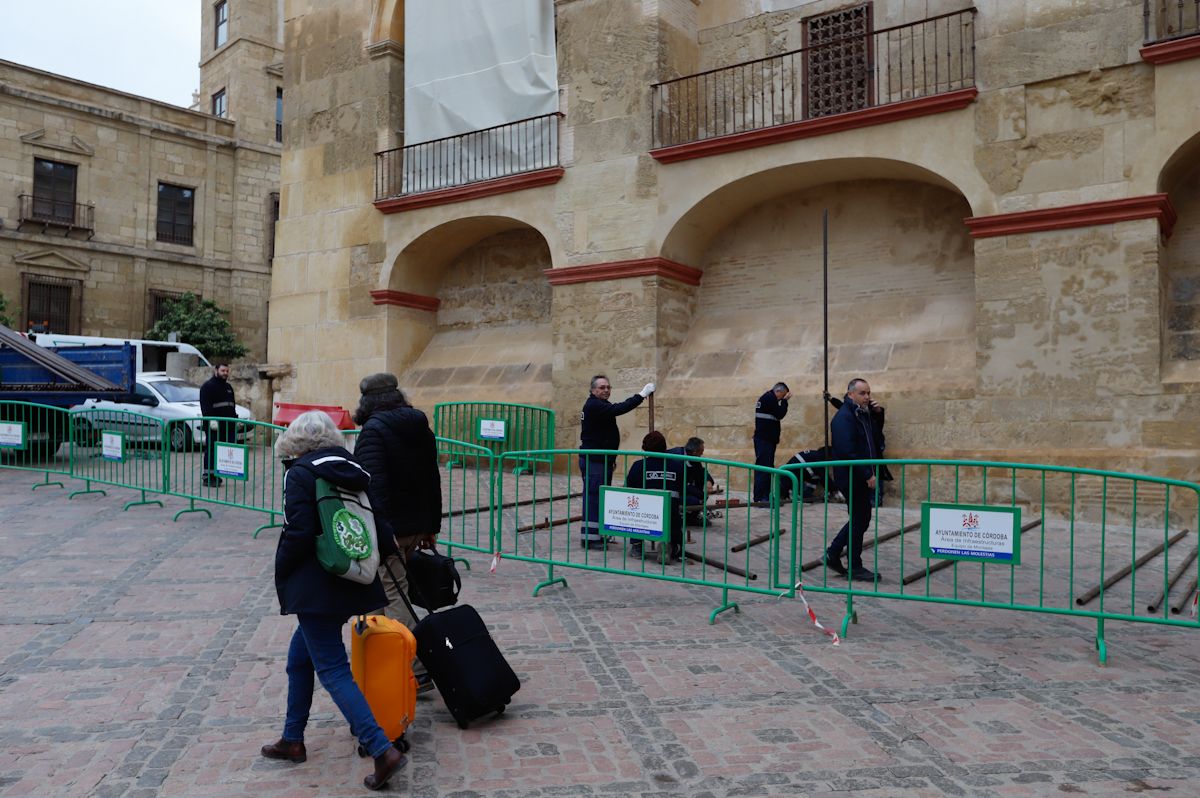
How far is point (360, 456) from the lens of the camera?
4676 mm

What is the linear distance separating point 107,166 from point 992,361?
2773 cm

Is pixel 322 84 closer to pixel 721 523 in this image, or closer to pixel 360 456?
pixel 721 523

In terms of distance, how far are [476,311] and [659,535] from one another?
1178cm

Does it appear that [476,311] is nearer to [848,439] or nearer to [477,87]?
[477,87]

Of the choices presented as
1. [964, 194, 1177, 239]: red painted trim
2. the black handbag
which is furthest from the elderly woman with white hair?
[964, 194, 1177, 239]: red painted trim

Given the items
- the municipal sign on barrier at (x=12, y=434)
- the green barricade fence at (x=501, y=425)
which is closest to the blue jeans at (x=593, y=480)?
the green barricade fence at (x=501, y=425)

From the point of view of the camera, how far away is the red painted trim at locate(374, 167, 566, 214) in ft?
47.3

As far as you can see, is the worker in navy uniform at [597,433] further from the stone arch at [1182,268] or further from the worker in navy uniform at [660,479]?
the stone arch at [1182,268]

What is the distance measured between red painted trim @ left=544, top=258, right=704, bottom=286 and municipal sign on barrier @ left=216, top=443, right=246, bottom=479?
6418 millimetres

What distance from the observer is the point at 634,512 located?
6.23 m

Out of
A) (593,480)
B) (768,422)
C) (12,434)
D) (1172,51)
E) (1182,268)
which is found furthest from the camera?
(12,434)

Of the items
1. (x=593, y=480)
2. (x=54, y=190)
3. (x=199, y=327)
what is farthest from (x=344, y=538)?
(x=54, y=190)

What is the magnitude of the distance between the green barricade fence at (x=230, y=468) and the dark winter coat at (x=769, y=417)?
226 inches

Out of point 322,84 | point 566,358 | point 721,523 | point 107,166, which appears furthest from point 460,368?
point 107,166
